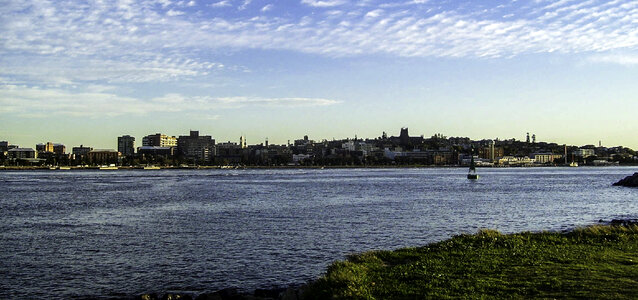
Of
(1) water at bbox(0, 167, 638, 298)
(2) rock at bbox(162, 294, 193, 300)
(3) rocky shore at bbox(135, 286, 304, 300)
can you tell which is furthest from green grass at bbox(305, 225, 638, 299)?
(1) water at bbox(0, 167, 638, 298)

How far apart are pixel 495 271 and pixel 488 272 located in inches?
10.2

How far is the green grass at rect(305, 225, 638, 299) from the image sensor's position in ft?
50.1

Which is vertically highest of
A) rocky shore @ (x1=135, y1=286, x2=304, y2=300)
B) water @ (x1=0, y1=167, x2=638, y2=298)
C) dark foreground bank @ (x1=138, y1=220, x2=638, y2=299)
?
dark foreground bank @ (x1=138, y1=220, x2=638, y2=299)

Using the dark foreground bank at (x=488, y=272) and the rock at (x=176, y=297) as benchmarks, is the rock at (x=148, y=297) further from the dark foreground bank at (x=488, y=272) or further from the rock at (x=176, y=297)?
the rock at (x=176, y=297)

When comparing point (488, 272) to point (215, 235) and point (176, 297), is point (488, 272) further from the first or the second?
point (215, 235)

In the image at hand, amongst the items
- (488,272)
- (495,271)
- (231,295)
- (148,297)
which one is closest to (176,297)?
(148,297)

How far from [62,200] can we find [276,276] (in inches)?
2133

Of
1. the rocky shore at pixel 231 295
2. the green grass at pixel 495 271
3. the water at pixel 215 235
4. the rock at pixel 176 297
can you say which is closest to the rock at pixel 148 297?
the rocky shore at pixel 231 295

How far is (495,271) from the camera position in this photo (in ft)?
58.9

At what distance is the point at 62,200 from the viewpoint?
70688 mm

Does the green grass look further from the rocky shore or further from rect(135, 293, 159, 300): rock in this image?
rect(135, 293, 159, 300): rock

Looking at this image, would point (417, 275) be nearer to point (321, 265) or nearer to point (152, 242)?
point (321, 265)

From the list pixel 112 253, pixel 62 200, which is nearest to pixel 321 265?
pixel 112 253

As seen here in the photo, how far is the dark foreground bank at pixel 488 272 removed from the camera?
603 inches
